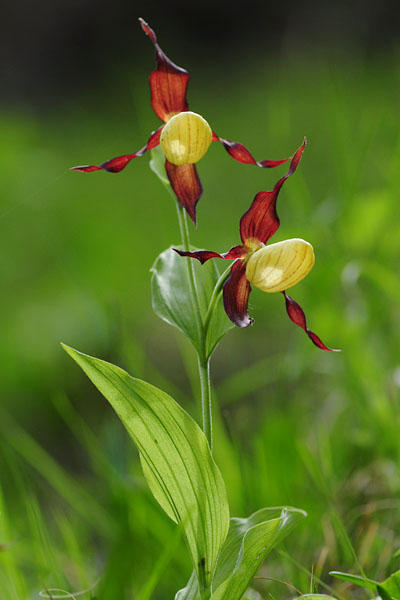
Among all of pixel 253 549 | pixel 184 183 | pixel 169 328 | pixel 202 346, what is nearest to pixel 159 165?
pixel 184 183

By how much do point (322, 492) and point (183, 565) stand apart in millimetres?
144

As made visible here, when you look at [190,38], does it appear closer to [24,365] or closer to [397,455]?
[24,365]

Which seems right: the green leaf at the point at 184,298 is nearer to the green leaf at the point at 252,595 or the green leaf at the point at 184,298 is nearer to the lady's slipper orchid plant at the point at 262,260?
the lady's slipper orchid plant at the point at 262,260

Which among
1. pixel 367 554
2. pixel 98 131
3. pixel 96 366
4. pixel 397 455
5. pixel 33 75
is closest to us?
pixel 96 366

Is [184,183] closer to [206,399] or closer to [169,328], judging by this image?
[206,399]

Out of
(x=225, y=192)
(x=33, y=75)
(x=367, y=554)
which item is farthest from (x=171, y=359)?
(x=33, y=75)

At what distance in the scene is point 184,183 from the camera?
40 cm

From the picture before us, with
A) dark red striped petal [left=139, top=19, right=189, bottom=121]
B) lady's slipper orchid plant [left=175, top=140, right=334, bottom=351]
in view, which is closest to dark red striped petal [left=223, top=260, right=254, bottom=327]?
lady's slipper orchid plant [left=175, top=140, right=334, bottom=351]

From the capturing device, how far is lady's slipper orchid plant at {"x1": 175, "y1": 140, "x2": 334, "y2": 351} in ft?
1.13

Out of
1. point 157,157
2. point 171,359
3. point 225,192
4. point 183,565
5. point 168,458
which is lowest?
point 171,359

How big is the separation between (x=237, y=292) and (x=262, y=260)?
1.2 inches

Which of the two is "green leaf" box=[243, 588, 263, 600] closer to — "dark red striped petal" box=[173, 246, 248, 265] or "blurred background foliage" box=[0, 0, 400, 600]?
"blurred background foliage" box=[0, 0, 400, 600]

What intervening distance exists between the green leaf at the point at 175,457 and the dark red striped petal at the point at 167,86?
18 centimetres

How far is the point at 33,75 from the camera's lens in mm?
3545
